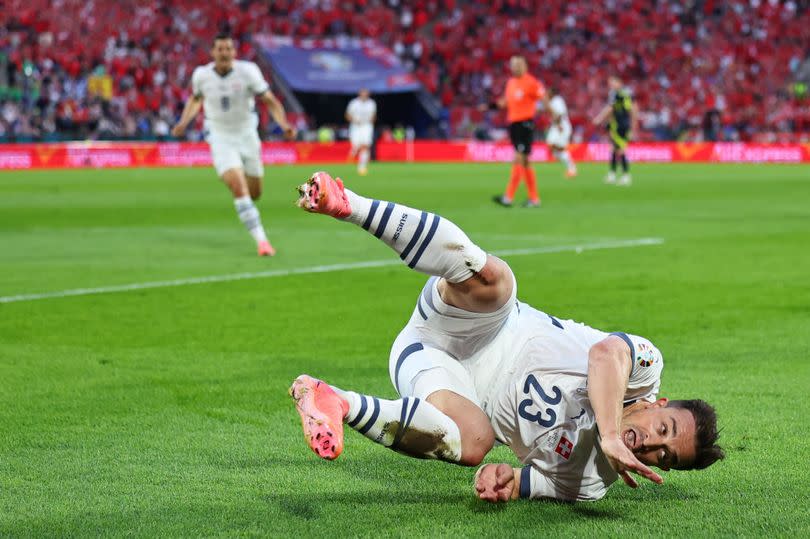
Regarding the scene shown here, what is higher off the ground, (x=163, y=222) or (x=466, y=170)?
(x=163, y=222)

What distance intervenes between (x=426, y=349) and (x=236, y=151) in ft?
31.9

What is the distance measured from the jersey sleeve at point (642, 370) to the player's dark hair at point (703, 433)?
0.16m

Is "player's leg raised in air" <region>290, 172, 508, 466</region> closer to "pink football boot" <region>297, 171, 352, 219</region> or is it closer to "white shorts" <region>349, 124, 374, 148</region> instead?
"pink football boot" <region>297, 171, 352, 219</region>

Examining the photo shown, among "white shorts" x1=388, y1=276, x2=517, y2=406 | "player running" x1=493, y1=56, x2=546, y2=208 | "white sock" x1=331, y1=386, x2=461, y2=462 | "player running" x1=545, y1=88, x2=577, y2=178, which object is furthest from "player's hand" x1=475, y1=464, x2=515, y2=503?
"player running" x1=545, y1=88, x2=577, y2=178

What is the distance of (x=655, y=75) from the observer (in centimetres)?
4906

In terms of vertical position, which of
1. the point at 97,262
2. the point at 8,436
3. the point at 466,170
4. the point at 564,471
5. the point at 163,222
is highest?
the point at 564,471

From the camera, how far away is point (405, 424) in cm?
435

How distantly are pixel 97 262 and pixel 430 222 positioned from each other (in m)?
8.98

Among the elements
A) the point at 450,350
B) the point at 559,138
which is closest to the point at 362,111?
the point at 559,138

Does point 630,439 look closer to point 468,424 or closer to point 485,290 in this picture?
point 468,424

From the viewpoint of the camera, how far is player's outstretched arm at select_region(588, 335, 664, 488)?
13.4 feet

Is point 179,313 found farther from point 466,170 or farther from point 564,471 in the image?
point 466,170

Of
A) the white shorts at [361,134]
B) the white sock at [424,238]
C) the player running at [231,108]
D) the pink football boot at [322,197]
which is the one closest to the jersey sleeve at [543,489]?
the white sock at [424,238]

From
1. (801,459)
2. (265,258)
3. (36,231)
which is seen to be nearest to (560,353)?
(801,459)
